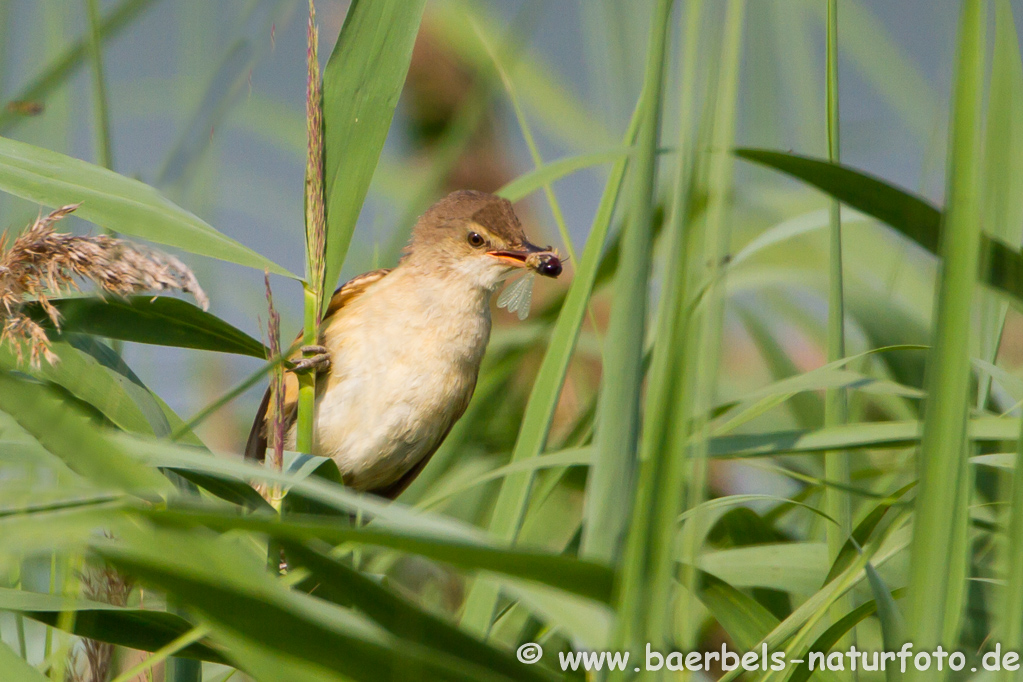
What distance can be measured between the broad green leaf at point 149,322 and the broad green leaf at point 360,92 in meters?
0.21

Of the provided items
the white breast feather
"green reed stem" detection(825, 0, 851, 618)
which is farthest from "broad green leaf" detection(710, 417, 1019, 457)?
the white breast feather

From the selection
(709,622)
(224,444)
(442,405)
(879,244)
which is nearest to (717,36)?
(709,622)

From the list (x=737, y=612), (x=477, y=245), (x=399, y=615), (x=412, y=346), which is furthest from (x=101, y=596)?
(x=477, y=245)

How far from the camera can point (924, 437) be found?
73cm

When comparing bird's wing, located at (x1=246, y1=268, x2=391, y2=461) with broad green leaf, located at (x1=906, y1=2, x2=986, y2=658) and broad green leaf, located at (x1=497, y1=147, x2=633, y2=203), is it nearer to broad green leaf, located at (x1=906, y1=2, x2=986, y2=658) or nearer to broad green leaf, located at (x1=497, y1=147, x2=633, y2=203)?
broad green leaf, located at (x1=497, y1=147, x2=633, y2=203)

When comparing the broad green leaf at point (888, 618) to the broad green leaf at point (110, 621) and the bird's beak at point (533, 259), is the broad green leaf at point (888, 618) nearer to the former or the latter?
the broad green leaf at point (110, 621)

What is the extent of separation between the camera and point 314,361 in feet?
5.99

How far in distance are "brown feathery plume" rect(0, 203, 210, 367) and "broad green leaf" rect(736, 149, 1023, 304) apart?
29.4 inches

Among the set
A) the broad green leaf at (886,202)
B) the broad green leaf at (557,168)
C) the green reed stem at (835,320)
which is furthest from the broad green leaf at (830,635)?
the broad green leaf at (557,168)

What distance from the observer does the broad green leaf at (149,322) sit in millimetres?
1184

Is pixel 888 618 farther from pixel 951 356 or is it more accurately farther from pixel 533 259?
pixel 533 259

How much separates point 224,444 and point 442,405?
147 centimetres

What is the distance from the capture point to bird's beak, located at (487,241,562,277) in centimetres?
211

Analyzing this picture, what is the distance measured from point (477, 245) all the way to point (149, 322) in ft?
3.90
